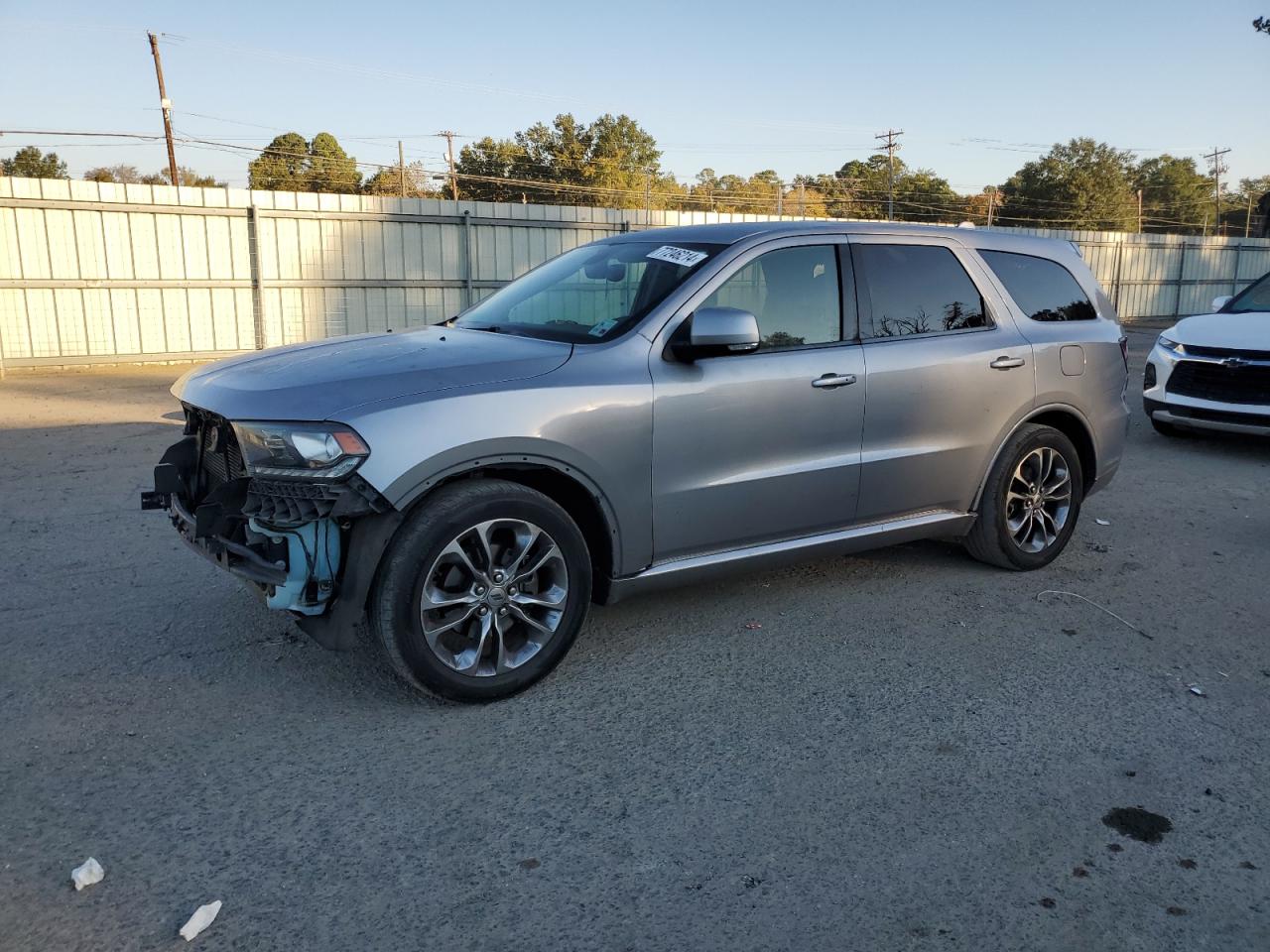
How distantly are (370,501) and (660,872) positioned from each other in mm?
1574

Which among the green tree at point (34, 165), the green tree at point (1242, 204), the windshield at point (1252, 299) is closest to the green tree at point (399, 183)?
the green tree at point (34, 165)

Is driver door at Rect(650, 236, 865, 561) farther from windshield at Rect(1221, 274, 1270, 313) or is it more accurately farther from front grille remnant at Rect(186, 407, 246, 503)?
windshield at Rect(1221, 274, 1270, 313)

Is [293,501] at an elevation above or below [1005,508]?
above

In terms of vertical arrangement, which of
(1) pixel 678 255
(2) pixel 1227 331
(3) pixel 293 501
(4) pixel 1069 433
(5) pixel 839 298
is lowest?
(4) pixel 1069 433

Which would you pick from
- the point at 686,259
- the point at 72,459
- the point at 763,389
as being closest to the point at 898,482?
the point at 763,389

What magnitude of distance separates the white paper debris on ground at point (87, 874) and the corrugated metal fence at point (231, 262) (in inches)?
517

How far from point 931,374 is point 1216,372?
5505mm

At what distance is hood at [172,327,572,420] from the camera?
11.6ft

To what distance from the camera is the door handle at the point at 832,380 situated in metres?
4.42

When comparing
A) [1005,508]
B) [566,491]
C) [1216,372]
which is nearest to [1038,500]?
[1005,508]

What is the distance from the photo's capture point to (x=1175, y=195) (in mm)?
90188

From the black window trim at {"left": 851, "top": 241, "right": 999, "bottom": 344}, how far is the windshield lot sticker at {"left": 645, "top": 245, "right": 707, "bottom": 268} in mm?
850

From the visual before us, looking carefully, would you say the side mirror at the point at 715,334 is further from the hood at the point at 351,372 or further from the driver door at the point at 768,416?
the hood at the point at 351,372

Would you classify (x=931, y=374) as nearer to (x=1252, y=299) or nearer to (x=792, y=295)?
(x=792, y=295)
